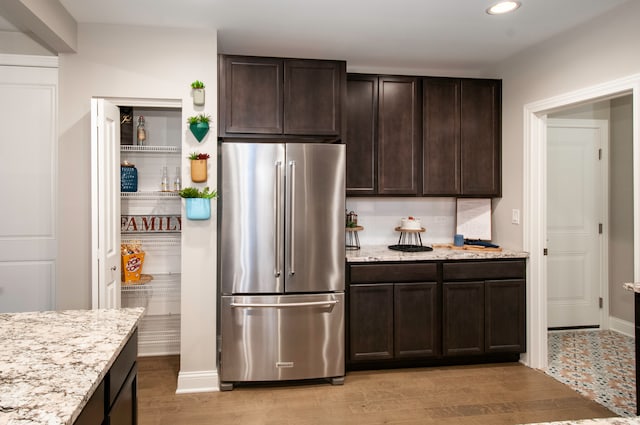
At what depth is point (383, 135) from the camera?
3.71 meters

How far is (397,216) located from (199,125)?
2027 millimetres

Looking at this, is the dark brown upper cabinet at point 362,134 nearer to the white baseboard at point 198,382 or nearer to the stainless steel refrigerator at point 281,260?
the stainless steel refrigerator at point 281,260

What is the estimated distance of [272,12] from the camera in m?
2.84

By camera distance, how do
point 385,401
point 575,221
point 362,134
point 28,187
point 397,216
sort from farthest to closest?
point 575,221 → point 397,216 → point 362,134 → point 28,187 → point 385,401

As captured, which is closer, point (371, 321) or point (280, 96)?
point (280, 96)

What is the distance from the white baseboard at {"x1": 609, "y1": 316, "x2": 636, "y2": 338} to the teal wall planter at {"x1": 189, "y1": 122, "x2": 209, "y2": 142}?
442 centimetres

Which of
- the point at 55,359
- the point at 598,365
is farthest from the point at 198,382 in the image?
the point at 598,365

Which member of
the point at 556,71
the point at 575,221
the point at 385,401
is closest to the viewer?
the point at 385,401

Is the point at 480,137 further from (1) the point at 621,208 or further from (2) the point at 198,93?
(2) the point at 198,93

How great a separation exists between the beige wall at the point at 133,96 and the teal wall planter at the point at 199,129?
8cm

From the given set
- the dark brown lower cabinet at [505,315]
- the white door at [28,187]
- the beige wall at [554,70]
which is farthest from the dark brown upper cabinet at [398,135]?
the white door at [28,187]

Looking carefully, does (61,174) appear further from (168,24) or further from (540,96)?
(540,96)

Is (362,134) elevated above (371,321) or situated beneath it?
elevated above

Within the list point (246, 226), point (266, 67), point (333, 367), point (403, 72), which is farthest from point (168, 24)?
point (333, 367)
